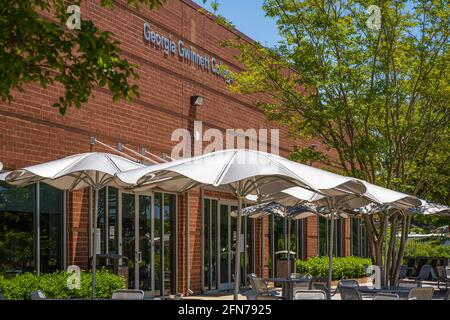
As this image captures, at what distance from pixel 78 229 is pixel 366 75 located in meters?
7.13

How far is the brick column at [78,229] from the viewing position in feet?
53.7

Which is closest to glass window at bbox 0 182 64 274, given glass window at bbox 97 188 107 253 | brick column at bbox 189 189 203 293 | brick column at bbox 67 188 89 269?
brick column at bbox 67 188 89 269

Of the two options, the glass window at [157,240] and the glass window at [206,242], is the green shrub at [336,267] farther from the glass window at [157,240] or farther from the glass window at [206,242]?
the glass window at [157,240]

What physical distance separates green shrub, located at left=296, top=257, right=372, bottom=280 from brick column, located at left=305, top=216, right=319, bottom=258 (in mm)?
726

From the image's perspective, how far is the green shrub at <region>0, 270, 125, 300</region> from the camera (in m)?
13.7

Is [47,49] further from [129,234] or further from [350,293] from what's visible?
[129,234]

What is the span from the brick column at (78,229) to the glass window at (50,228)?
220 millimetres

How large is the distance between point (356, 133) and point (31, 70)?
41.9ft

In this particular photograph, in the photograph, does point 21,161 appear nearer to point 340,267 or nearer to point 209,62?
point 209,62

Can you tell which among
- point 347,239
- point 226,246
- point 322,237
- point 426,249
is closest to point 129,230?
point 226,246

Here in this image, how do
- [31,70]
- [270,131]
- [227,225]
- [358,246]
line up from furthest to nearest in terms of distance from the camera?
1. [358,246]
2. [270,131]
3. [227,225]
4. [31,70]

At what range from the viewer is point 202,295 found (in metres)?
21.7

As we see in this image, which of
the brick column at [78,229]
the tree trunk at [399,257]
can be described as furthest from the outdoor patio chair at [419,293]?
the brick column at [78,229]

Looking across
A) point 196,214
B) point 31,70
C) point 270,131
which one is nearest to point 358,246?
point 270,131
